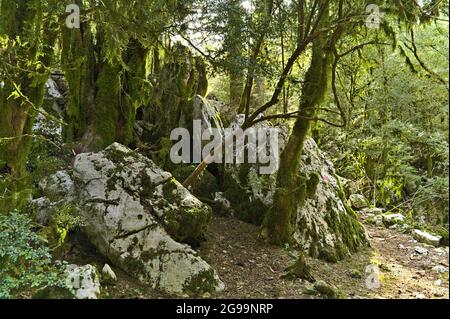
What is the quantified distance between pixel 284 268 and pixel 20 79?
526 centimetres

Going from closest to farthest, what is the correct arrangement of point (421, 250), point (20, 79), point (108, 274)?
point (108, 274) → point (20, 79) → point (421, 250)

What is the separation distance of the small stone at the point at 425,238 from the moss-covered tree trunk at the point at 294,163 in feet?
10.5

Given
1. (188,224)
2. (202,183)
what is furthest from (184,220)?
(202,183)

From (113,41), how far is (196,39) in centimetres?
139

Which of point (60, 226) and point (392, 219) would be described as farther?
point (392, 219)

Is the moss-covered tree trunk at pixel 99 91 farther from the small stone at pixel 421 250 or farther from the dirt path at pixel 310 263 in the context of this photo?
the small stone at pixel 421 250

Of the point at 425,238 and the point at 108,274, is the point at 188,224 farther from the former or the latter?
the point at 425,238

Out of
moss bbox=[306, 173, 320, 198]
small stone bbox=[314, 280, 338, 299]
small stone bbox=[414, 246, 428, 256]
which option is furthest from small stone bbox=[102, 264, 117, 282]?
small stone bbox=[414, 246, 428, 256]

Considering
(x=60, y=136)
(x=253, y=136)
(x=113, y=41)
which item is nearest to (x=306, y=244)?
(x=253, y=136)

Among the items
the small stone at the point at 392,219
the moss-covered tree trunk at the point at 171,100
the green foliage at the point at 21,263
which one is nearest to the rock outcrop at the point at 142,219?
the green foliage at the point at 21,263

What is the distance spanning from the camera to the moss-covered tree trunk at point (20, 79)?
18.6 ft

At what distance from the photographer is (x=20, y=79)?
603 cm

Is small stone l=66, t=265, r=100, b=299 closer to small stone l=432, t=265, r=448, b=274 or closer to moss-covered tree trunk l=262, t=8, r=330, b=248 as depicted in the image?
moss-covered tree trunk l=262, t=8, r=330, b=248
